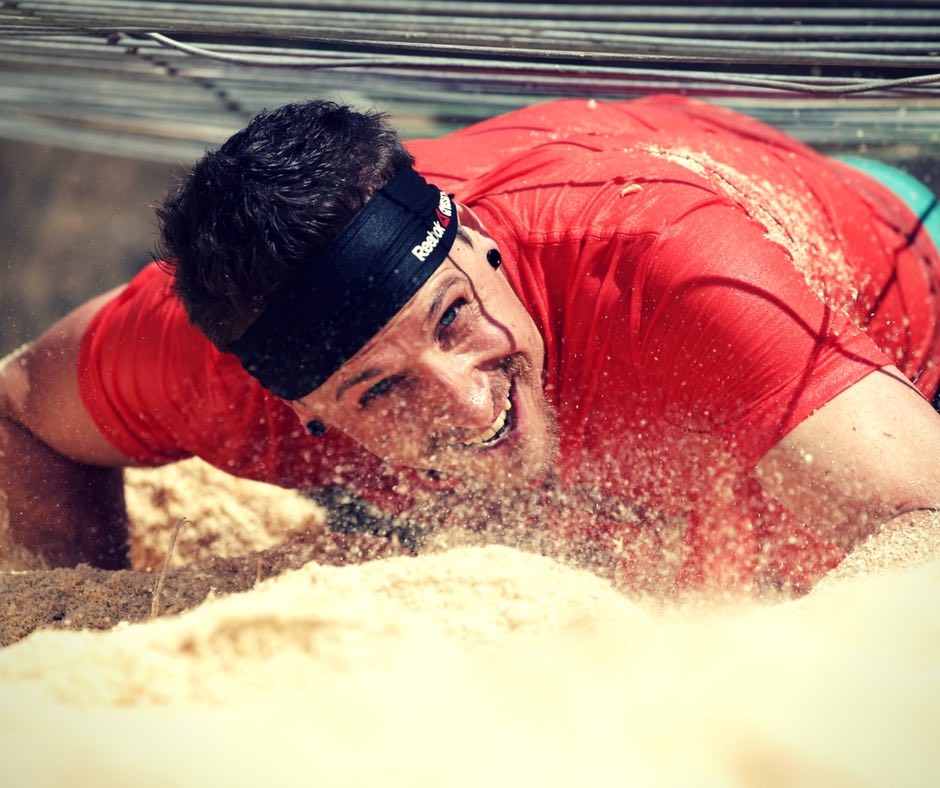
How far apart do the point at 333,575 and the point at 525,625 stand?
1.09 ft

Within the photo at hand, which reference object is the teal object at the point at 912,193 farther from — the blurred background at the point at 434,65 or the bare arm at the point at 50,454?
the bare arm at the point at 50,454

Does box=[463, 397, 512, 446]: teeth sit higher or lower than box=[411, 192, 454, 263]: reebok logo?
lower

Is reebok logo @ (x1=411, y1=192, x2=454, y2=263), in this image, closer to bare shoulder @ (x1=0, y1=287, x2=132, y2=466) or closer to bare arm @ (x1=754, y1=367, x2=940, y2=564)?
bare arm @ (x1=754, y1=367, x2=940, y2=564)

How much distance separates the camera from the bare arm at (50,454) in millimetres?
1772

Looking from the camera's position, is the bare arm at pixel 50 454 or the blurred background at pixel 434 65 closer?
the blurred background at pixel 434 65

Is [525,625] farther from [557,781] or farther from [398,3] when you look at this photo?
[398,3]

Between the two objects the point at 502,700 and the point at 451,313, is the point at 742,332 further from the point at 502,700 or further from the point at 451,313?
the point at 502,700

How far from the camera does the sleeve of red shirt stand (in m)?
1.16

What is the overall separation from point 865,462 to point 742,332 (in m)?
0.21

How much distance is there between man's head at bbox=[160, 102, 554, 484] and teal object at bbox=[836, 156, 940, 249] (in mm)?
936

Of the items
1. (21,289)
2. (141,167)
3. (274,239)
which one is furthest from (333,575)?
(141,167)

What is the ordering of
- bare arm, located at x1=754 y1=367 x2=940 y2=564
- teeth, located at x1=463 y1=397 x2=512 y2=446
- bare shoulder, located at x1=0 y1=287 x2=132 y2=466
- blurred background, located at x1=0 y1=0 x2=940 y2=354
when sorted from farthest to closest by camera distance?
bare shoulder, located at x1=0 y1=287 x2=132 y2=466
blurred background, located at x1=0 y1=0 x2=940 y2=354
teeth, located at x1=463 y1=397 x2=512 y2=446
bare arm, located at x1=754 y1=367 x2=940 y2=564

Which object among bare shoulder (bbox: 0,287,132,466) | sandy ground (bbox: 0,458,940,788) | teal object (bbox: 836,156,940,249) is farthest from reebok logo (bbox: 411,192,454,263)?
teal object (bbox: 836,156,940,249)

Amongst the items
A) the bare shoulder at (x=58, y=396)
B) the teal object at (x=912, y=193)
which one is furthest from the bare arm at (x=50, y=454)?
the teal object at (x=912, y=193)
